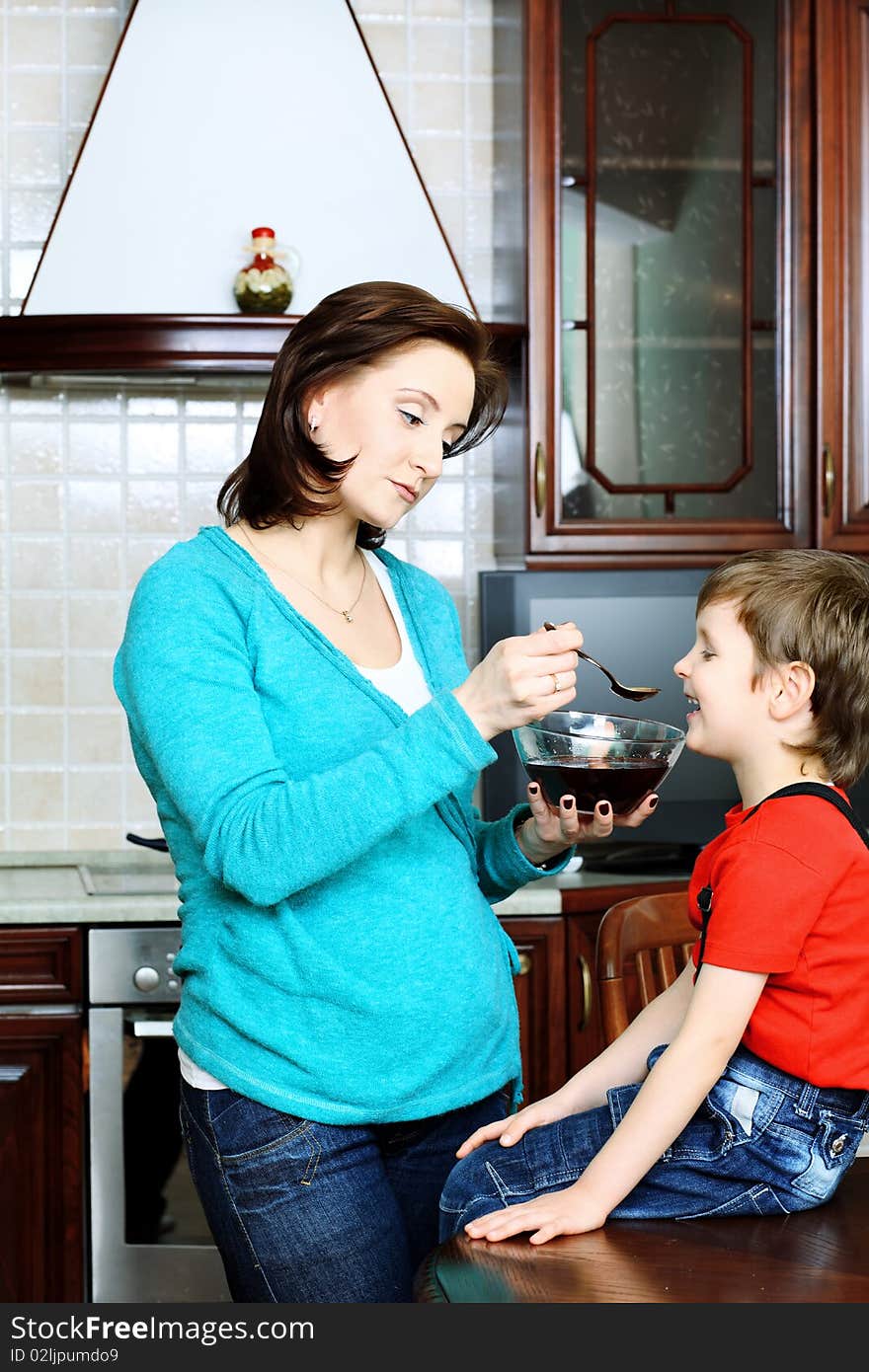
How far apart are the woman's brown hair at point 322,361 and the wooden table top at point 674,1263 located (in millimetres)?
642

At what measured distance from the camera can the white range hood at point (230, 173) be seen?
2207 mm

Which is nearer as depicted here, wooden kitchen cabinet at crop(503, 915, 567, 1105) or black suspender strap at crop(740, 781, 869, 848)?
black suspender strap at crop(740, 781, 869, 848)

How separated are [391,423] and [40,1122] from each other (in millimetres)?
1326

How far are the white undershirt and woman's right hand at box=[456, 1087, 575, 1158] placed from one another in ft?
0.72

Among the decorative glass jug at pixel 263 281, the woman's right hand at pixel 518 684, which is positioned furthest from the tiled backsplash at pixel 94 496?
the woman's right hand at pixel 518 684

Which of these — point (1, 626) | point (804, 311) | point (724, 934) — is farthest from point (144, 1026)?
point (804, 311)

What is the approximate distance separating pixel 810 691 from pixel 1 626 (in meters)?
1.80

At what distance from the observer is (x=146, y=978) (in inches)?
79.7

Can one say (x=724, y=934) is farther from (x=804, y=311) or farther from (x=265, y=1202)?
(x=804, y=311)

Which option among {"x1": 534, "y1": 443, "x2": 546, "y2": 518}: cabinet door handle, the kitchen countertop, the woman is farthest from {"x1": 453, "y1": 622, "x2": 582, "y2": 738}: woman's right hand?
{"x1": 534, "y1": 443, "x2": 546, "y2": 518}: cabinet door handle

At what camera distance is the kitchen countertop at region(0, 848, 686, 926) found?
202 centimetres

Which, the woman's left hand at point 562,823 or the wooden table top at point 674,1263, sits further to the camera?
the woman's left hand at point 562,823

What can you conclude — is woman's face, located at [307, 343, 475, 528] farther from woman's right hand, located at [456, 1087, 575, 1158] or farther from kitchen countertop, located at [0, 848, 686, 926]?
kitchen countertop, located at [0, 848, 686, 926]

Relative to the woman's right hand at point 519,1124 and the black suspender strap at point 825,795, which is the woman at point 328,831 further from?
the black suspender strap at point 825,795
